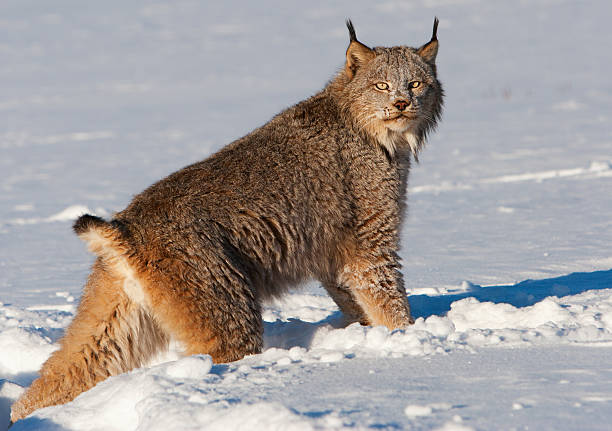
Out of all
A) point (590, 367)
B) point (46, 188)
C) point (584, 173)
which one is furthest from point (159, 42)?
point (590, 367)

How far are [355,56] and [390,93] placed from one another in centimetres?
43

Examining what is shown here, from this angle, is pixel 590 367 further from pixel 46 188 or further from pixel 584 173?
pixel 46 188

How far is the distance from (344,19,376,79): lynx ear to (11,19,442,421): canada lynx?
1 cm

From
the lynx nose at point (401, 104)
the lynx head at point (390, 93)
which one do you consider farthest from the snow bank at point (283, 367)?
the lynx nose at point (401, 104)

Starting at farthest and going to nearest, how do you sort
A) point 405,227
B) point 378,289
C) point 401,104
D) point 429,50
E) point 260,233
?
point 405,227 < point 429,50 < point 401,104 < point 378,289 < point 260,233

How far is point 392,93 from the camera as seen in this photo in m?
5.43

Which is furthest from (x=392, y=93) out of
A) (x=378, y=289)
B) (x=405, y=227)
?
(x=405, y=227)

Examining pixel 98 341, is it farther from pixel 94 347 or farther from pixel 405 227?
pixel 405 227

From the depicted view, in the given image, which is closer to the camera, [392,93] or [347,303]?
[392,93]

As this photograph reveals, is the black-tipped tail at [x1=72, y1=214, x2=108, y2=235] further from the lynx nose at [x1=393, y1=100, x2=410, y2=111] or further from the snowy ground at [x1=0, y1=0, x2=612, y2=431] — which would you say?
the lynx nose at [x1=393, y1=100, x2=410, y2=111]

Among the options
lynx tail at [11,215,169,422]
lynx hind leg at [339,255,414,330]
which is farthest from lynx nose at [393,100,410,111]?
lynx tail at [11,215,169,422]

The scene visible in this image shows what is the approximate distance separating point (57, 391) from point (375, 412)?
84.1 inches

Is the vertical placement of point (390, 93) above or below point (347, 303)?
above

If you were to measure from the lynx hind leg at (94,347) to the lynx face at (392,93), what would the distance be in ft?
6.88
